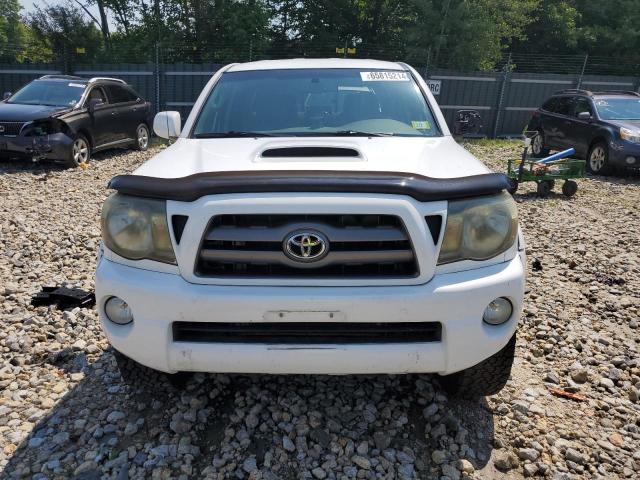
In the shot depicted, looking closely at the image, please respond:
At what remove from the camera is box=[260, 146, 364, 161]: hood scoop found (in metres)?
2.42

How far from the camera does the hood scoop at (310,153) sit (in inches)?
95.3

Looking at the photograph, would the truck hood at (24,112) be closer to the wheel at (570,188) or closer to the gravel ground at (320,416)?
the gravel ground at (320,416)

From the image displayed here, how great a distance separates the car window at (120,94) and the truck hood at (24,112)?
5.42 ft

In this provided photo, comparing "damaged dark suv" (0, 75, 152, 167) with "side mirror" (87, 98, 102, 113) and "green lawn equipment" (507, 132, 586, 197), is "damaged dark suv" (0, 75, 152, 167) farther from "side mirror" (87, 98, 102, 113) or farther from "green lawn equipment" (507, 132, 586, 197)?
"green lawn equipment" (507, 132, 586, 197)

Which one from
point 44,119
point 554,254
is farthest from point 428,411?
point 44,119

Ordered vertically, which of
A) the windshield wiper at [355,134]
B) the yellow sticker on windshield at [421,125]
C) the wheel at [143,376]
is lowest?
the wheel at [143,376]

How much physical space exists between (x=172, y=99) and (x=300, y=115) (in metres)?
14.2

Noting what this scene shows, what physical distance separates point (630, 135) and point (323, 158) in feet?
30.6

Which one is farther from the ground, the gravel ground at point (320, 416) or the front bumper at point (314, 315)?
the front bumper at point (314, 315)

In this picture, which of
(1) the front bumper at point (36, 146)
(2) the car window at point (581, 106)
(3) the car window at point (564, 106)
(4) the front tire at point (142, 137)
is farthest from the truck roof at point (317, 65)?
(3) the car window at point (564, 106)

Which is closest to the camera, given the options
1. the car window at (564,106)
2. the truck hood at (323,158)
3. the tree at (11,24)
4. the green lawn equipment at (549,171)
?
the truck hood at (323,158)

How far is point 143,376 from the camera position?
2.55m

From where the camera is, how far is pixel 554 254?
211 inches

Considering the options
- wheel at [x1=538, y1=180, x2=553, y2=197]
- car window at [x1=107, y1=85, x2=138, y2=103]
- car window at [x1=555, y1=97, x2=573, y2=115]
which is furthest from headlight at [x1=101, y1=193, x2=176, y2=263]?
car window at [x1=555, y1=97, x2=573, y2=115]
